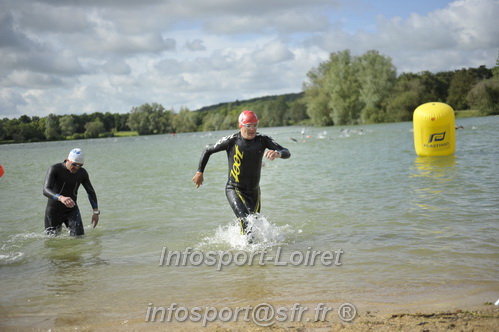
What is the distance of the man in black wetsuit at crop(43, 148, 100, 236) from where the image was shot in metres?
7.84

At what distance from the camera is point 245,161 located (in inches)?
279

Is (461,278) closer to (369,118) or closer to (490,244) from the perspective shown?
(490,244)

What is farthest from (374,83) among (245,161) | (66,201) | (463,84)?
(66,201)

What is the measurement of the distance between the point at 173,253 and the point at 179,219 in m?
2.95

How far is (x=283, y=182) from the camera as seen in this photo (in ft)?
51.1

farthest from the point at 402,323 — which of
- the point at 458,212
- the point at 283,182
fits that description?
the point at 283,182

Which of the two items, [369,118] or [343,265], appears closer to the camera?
[343,265]

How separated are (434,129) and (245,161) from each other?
1353 cm

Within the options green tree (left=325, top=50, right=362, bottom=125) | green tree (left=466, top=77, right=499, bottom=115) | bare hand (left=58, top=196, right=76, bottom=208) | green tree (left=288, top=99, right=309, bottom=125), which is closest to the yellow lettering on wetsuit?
bare hand (left=58, top=196, right=76, bottom=208)

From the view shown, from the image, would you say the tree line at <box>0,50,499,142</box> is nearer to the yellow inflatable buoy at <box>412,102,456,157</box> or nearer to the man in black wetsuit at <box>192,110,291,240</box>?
the yellow inflatable buoy at <box>412,102,456,157</box>

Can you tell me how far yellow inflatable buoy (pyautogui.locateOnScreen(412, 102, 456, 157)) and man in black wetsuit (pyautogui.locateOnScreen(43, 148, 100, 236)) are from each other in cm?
1414

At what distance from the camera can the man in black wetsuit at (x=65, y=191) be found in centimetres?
784

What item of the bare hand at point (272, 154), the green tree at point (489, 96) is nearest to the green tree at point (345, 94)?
the green tree at point (489, 96)

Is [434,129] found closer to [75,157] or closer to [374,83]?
[75,157]
